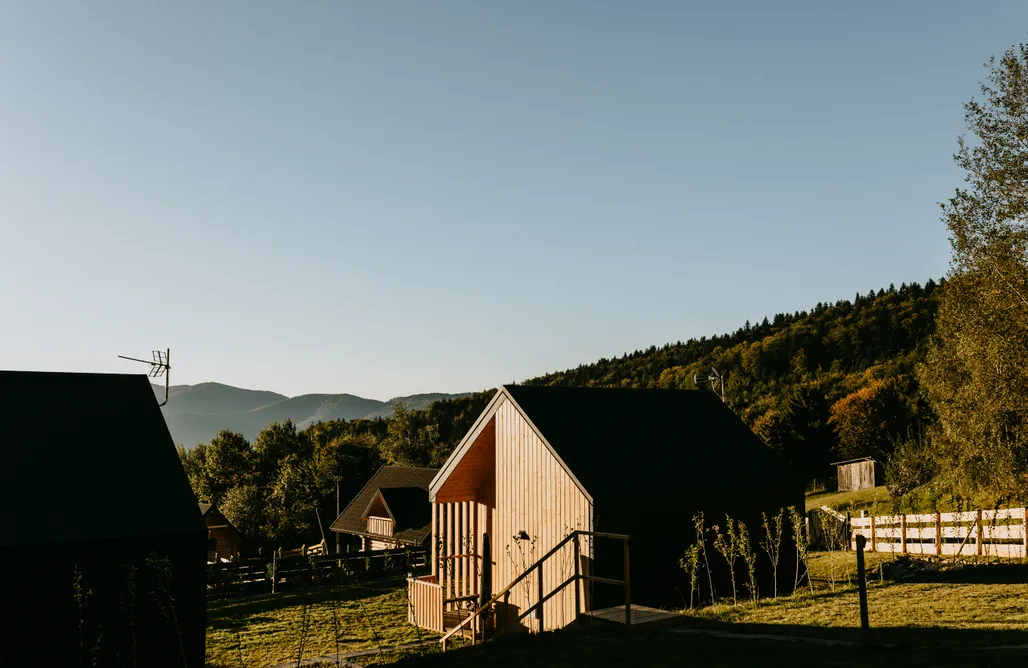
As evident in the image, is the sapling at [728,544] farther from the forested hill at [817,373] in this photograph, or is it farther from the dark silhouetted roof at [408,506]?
the forested hill at [817,373]

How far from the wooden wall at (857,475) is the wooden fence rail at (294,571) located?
30.3 meters

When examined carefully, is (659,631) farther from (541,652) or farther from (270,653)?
(270,653)

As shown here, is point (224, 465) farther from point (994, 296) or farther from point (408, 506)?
point (994, 296)

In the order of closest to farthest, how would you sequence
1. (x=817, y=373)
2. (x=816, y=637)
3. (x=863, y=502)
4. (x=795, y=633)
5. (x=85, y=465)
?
(x=816, y=637) < (x=795, y=633) < (x=85, y=465) < (x=863, y=502) < (x=817, y=373)

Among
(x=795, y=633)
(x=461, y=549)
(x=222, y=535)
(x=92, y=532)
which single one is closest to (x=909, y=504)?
(x=461, y=549)

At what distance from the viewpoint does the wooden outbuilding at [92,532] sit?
1301 centimetres

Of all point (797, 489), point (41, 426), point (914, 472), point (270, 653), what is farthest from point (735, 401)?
point (41, 426)

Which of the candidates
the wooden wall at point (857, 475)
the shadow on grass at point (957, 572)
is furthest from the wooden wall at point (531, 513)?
the wooden wall at point (857, 475)

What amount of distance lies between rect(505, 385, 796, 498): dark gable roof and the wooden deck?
3.77 meters

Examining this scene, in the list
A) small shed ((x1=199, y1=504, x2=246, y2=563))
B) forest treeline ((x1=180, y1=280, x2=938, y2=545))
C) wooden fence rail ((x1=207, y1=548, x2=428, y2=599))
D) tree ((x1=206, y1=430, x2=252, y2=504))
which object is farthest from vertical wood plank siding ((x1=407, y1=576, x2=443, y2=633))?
tree ((x1=206, y1=430, x2=252, y2=504))

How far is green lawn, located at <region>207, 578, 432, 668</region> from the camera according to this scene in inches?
734

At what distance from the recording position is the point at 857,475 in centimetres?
5159

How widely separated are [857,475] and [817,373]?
39.3m

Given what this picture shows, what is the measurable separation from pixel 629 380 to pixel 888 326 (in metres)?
37.0
